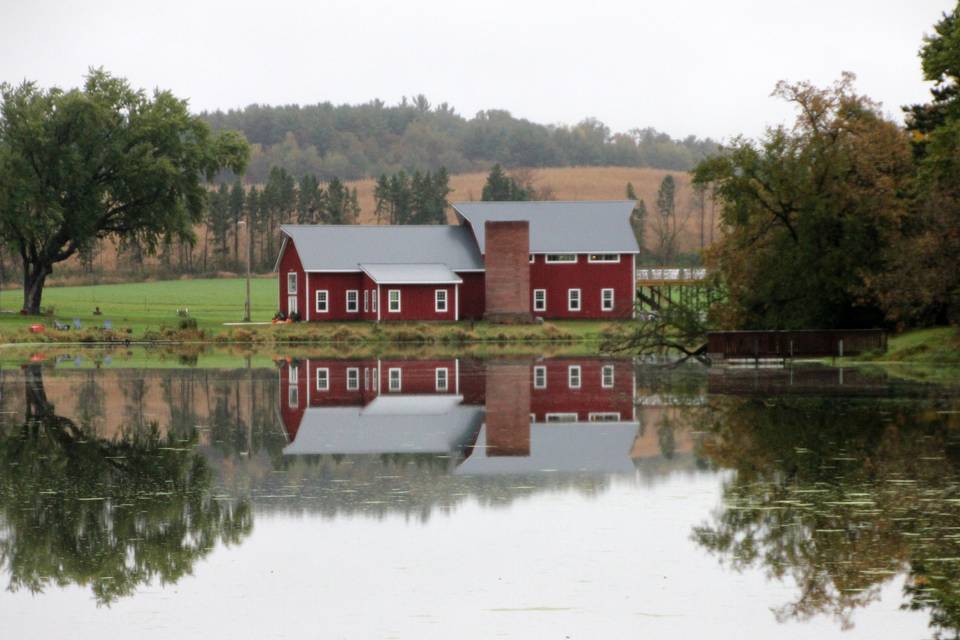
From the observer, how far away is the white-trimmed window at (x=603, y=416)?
86.4ft

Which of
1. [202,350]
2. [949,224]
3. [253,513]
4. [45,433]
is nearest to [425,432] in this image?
[45,433]

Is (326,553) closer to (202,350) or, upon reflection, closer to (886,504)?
(886,504)

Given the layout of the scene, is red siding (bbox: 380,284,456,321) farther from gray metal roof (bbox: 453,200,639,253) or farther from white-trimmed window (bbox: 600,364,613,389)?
white-trimmed window (bbox: 600,364,613,389)

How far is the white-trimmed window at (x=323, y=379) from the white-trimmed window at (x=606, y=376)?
717cm

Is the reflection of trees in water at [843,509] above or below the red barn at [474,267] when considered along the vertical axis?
below

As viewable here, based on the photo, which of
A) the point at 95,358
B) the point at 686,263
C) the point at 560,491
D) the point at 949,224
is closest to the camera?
the point at 560,491

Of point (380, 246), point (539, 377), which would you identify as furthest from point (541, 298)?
point (539, 377)

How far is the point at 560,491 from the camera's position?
57.0ft

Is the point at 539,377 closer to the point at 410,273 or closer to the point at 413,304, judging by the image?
the point at 413,304

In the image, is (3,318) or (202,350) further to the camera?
(3,318)

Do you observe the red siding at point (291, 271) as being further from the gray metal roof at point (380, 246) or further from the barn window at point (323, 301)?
the gray metal roof at point (380, 246)

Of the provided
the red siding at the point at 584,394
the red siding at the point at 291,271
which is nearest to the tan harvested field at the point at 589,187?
the red siding at the point at 291,271

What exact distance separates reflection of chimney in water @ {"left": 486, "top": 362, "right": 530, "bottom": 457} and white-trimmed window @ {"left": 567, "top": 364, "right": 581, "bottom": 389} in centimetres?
115

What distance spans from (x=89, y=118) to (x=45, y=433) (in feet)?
173
